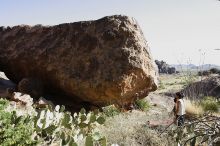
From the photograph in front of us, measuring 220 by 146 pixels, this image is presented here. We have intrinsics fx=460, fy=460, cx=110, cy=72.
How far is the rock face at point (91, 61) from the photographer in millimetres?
14609

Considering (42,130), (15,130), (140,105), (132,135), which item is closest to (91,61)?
(132,135)

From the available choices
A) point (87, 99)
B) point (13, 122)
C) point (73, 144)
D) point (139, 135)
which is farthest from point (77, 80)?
point (73, 144)

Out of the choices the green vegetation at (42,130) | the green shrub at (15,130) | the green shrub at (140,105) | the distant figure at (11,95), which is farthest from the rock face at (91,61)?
the green shrub at (15,130)

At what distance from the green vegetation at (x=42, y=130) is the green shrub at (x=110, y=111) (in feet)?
17.8

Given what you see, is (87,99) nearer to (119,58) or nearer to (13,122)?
(119,58)

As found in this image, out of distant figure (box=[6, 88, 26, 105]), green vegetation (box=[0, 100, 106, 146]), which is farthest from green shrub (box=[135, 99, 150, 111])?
green vegetation (box=[0, 100, 106, 146])

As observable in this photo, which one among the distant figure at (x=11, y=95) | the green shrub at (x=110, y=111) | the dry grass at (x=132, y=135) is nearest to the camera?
the dry grass at (x=132, y=135)

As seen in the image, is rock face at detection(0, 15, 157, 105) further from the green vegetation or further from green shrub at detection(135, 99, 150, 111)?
the green vegetation

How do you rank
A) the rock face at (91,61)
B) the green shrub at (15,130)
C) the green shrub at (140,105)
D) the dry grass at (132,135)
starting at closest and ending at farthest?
the green shrub at (15,130) < the dry grass at (132,135) < the rock face at (91,61) < the green shrub at (140,105)

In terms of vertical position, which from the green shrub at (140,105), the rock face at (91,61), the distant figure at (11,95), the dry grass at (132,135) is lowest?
the dry grass at (132,135)

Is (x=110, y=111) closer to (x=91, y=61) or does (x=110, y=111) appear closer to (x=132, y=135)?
(x=91, y=61)

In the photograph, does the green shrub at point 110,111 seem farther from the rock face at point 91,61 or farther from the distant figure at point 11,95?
the distant figure at point 11,95

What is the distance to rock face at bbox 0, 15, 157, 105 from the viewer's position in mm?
14609

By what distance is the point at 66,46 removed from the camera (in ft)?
50.3
